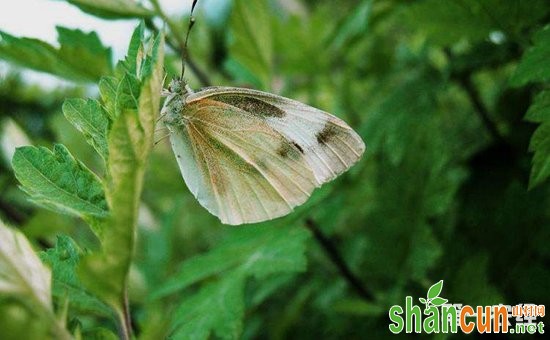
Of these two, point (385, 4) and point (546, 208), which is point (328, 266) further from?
point (385, 4)

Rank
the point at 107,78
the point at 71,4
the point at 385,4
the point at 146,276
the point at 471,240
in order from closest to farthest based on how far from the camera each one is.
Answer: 1. the point at 107,78
2. the point at 71,4
3. the point at 471,240
4. the point at 385,4
5. the point at 146,276

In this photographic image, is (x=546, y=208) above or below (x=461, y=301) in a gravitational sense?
above

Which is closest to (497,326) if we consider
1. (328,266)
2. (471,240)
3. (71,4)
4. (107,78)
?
(471,240)

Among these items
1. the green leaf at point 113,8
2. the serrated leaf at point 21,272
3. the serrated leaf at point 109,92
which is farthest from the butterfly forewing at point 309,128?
the serrated leaf at point 21,272

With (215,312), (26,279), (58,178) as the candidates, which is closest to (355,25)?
(215,312)

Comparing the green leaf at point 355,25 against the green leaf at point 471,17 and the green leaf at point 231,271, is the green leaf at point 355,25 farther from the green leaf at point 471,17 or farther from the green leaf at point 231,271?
the green leaf at point 231,271

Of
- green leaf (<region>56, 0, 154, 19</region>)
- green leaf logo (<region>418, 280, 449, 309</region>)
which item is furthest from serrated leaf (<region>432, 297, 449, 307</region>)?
green leaf (<region>56, 0, 154, 19</region>)

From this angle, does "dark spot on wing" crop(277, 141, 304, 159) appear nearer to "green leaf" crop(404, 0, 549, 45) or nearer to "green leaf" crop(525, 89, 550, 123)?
"green leaf" crop(404, 0, 549, 45)
